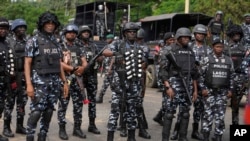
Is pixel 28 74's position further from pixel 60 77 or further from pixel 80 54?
pixel 80 54

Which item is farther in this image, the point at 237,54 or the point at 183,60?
the point at 237,54

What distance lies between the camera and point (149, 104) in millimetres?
10688

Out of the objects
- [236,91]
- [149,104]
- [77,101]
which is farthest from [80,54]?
[149,104]

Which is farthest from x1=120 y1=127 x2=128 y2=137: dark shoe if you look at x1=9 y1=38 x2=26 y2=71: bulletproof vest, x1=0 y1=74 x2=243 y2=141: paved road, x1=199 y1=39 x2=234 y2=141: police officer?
x1=9 y1=38 x2=26 y2=71: bulletproof vest

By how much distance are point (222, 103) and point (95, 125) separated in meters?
2.58

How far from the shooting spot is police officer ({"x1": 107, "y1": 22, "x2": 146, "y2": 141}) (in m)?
6.25

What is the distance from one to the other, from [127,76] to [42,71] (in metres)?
1.32

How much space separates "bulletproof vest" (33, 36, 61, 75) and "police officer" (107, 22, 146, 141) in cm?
104

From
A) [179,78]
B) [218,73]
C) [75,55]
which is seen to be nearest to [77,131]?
[75,55]

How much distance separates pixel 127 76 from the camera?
6.23 m

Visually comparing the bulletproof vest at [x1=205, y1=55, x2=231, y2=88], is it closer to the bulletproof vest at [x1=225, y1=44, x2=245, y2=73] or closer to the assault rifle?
the assault rifle

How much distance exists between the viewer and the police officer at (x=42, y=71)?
5590mm

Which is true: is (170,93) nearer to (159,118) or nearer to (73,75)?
(73,75)

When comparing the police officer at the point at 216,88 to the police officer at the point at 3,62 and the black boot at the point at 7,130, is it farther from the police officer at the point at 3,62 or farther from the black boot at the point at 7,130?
the black boot at the point at 7,130
